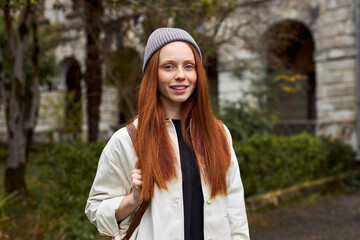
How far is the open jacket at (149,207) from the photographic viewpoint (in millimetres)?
1820

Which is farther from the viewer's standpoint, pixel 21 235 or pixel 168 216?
pixel 21 235

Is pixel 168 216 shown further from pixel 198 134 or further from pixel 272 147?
pixel 272 147

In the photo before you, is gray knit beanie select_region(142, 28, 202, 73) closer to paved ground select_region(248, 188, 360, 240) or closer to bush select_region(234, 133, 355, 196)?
paved ground select_region(248, 188, 360, 240)

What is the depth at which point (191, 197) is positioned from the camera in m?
1.94

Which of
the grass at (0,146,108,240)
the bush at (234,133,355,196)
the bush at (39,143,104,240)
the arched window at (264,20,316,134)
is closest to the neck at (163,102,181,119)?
the grass at (0,146,108,240)

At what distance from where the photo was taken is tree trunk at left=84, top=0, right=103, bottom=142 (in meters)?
6.58

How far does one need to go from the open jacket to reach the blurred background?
0.76 meters

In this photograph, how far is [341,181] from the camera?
9.37 meters

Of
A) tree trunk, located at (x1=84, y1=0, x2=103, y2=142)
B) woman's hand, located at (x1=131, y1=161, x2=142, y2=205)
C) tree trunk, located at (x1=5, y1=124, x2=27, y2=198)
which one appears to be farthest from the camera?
tree trunk, located at (x1=84, y1=0, x2=103, y2=142)

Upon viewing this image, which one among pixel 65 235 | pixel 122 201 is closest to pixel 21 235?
pixel 65 235

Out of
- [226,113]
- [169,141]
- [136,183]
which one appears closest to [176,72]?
[169,141]

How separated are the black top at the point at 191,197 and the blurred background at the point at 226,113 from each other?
77 centimetres

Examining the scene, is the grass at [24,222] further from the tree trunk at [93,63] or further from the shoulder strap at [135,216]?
the shoulder strap at [135,216]

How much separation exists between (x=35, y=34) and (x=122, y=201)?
5.69 metres
